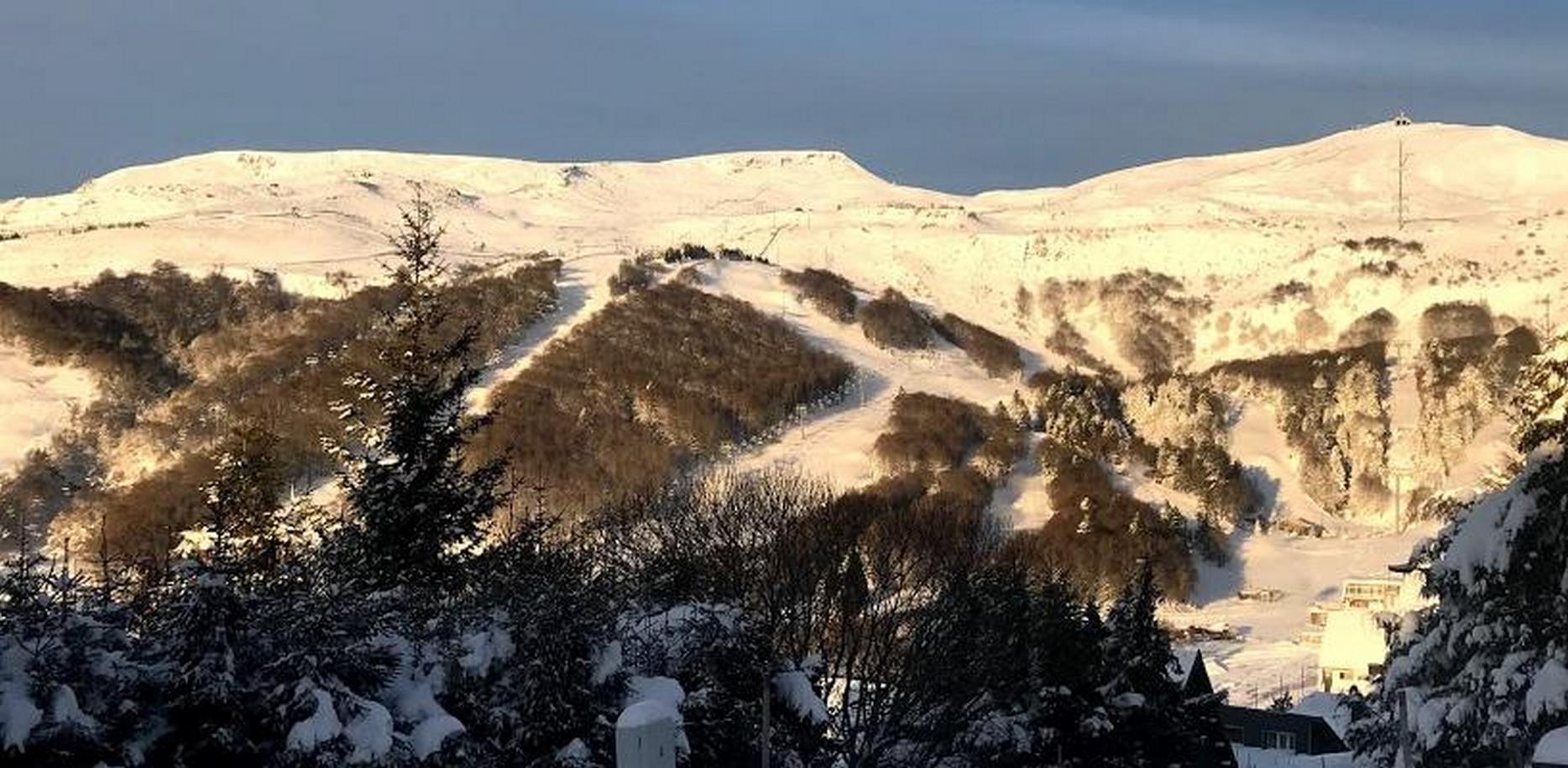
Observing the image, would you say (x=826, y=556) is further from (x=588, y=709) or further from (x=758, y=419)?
(x=758, y=419)

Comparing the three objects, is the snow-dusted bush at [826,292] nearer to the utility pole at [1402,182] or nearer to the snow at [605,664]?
the utility pole at [1402,182]

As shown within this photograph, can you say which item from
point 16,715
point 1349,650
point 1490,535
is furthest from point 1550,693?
point 1349,650

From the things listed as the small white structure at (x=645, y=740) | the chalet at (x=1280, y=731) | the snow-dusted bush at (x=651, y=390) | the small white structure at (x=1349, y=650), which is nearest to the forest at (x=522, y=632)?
Result: the small white structure at (x=645, y=740)

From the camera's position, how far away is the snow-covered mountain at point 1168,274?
9012 centimetres

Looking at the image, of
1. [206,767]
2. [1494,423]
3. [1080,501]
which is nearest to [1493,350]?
[1494,423]

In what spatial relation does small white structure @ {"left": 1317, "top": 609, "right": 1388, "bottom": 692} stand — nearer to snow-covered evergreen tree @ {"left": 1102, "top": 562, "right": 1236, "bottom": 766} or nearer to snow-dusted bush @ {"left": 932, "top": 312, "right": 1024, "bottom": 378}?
snow-covered evergreen tree @ {"left": 1102, "top": 562, "right": 1236, "bottom": 766}

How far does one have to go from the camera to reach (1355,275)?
122875 mm

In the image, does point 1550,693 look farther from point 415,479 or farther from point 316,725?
point 415,479

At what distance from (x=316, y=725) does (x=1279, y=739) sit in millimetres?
38038

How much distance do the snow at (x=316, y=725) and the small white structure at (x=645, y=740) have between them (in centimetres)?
725

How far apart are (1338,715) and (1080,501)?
34.0m

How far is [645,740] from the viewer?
6.27m

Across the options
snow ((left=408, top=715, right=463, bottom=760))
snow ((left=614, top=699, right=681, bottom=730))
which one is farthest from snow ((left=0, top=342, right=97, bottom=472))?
snow ((left=614, top=699, right=681, bottom=730))

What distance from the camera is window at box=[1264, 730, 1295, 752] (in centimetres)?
4619
